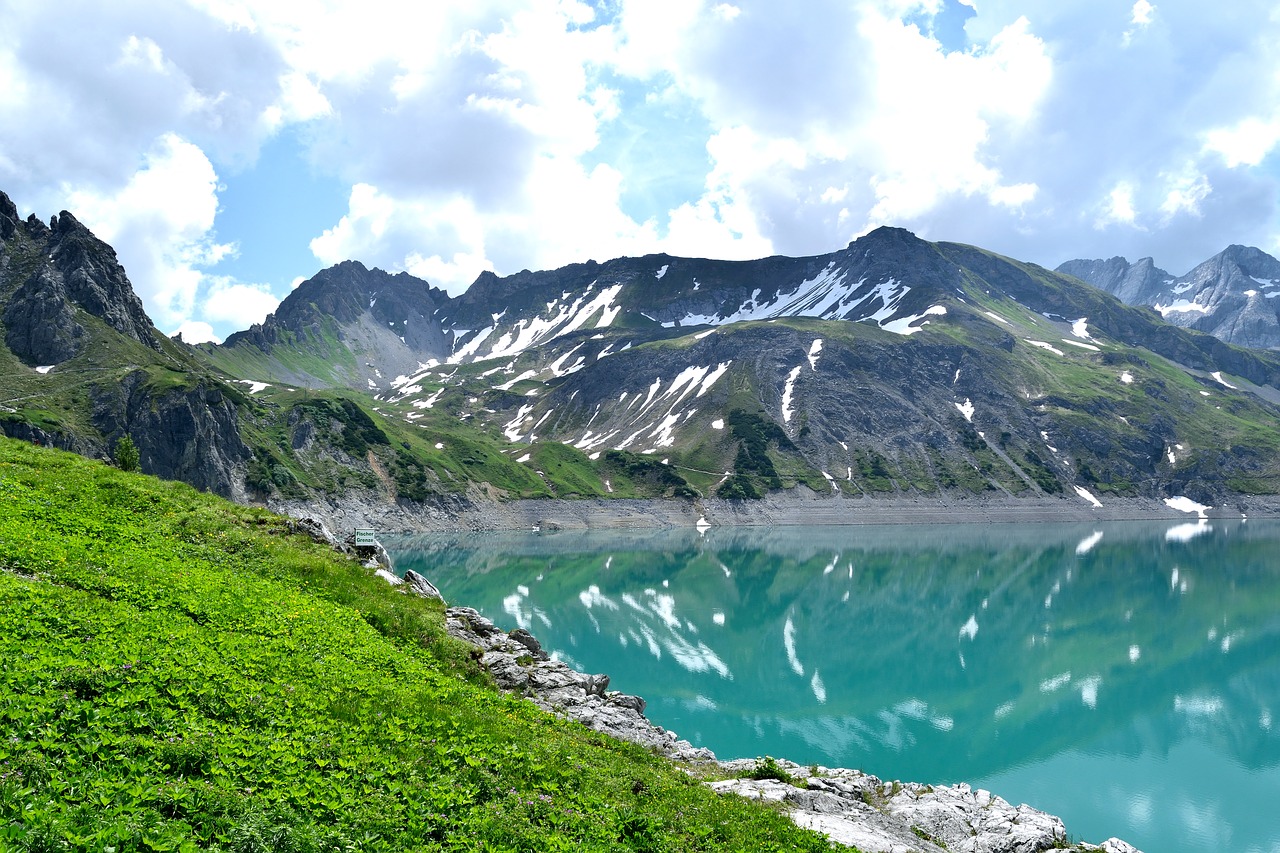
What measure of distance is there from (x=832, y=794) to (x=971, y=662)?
183 feet

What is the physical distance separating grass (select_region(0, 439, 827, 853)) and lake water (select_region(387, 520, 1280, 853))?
27720 mm

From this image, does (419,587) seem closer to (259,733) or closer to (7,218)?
(259,733)

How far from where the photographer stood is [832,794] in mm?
18891

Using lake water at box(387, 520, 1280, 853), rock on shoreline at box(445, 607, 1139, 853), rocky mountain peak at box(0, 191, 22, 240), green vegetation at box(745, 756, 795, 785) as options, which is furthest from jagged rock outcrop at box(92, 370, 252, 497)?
green vegetation at box(745, 756, 795, 785)

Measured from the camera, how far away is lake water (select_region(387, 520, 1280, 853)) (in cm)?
3950

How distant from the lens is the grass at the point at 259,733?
904 cm

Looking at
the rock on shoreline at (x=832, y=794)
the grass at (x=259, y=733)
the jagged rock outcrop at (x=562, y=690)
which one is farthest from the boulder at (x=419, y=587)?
the grass at (x=259, y=733)

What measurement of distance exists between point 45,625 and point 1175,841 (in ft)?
144

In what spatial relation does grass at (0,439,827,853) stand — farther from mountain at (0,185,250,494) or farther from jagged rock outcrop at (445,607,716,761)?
mountain at (0,185,250,494)

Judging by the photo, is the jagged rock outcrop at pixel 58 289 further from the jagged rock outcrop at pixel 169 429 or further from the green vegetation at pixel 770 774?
the green vegetation at pixel 770 774

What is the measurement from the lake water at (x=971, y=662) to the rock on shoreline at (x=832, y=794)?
15.0 meters

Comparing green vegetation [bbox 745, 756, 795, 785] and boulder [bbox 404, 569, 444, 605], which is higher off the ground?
boulder [bbox 404, 569, 444, 605]

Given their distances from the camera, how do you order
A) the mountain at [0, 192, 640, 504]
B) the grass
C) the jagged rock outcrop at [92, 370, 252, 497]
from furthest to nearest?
the jagged rock outcrop at [92, 370, 252, 497]
the mountain at [0, 192, 640, 504]
the grass

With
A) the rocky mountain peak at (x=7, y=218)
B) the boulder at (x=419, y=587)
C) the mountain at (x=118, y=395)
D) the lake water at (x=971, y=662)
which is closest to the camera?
the boulder at (x=419, y=587)
